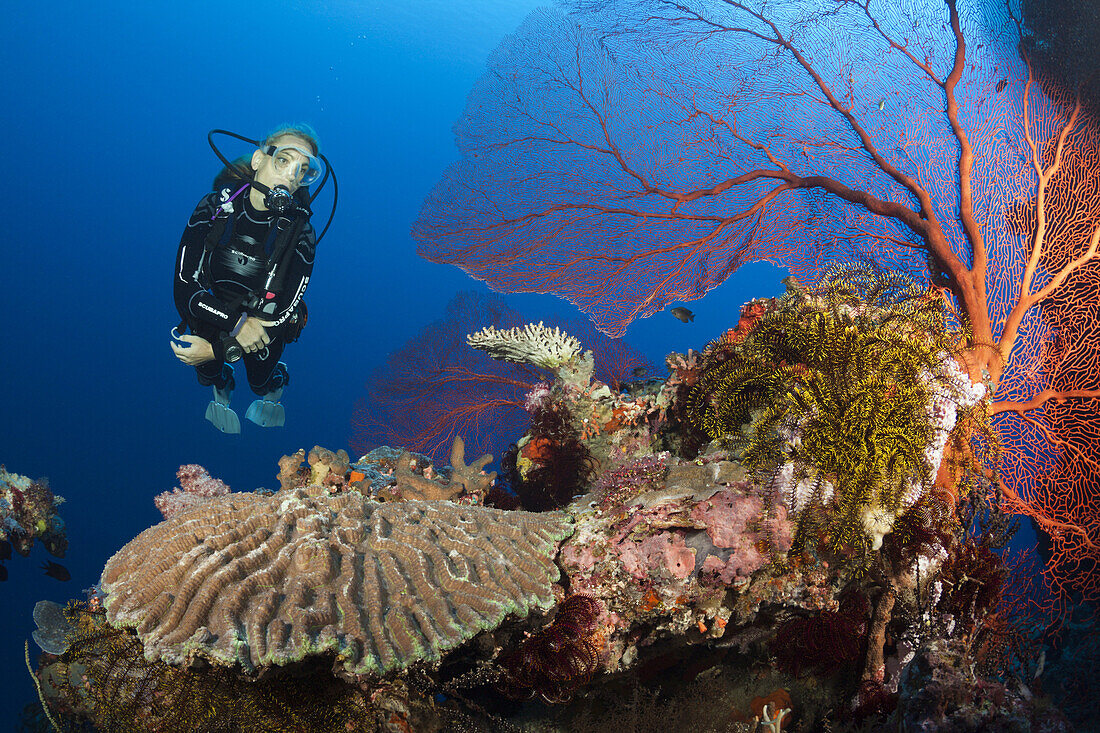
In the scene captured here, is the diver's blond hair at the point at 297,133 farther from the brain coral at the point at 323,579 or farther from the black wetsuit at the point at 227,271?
the brain coral at the point at 323,579

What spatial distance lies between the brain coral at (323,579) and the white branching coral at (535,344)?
2.02 meters

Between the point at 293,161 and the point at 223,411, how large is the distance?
3.23m

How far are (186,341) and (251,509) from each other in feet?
14.8

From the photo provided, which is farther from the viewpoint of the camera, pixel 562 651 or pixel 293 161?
pixel 293 161

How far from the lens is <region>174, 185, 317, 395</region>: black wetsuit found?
229 inches

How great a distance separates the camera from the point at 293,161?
621cm

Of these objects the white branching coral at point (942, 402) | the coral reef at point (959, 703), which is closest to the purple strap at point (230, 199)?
the white branching coral at point (942, 402)

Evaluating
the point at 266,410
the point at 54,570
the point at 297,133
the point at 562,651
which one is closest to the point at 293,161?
the point at 297,133

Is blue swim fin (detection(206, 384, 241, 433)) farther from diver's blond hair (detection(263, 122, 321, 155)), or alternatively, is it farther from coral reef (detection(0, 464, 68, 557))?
diver's blond hair (detection(263, 122, 321, 155))

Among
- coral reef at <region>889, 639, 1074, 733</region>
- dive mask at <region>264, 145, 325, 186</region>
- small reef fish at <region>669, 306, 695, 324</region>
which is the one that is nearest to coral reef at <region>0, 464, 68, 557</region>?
dive mask at <region>264, 145, 325, 186</region>

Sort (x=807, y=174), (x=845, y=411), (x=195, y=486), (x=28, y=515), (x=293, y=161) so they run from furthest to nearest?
1. (x=293, y=161)
2. (x=28, y=515)
3. (x=807, y=174)
4. (x=195, y=486)
5. (x=845, y=411)

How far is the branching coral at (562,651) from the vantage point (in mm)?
2447

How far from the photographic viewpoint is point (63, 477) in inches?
627

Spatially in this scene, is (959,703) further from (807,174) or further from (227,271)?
(227,271)
